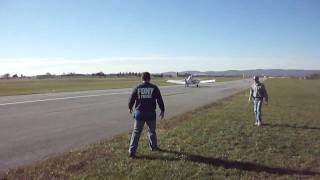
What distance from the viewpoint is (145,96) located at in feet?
30.5

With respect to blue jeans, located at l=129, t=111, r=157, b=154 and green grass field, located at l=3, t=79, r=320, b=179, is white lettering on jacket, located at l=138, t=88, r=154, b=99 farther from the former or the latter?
green grass field, located at l=3, t=79, r=320, b=179

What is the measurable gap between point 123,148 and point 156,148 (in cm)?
79

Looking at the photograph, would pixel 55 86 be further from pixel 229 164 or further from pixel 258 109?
pixel 229 164

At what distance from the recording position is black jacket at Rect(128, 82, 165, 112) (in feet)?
30.4

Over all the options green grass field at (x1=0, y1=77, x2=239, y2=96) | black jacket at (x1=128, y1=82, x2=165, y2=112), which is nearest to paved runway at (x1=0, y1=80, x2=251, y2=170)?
black jacket at (x1=128, y1=82, x2=165, y2=112)

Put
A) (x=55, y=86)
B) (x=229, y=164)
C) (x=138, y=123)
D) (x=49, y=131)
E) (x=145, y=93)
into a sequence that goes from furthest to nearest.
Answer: (x=55, y=86), (x=49, y=131), (x=138, y=123), (x=145, y=93), (x=229, y=164)

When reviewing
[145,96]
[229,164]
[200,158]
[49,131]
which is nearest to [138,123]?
[145,96]

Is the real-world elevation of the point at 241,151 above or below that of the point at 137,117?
below

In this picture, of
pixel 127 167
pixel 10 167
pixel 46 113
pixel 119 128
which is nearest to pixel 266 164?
pixel 127 167

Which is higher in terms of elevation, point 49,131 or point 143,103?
point 143,103

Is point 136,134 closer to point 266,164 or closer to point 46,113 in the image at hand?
point 266,164

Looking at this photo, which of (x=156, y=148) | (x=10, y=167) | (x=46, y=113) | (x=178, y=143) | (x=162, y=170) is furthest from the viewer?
(x=46, y=113)

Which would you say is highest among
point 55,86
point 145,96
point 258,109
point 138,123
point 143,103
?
point 145,96

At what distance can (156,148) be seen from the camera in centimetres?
996
